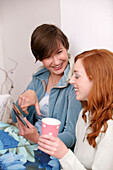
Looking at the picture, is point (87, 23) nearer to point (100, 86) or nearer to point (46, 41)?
point (46, 41)

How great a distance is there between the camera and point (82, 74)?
899 mm

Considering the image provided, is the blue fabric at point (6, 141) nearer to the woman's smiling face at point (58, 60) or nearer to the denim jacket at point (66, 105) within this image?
the denim jacket at point (66, 105)

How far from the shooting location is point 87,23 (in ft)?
4.92

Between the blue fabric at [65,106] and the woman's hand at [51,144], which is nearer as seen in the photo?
the woman's hand at [51,144]

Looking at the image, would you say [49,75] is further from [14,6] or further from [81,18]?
[14,6]

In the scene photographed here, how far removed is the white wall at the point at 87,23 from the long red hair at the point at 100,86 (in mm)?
532

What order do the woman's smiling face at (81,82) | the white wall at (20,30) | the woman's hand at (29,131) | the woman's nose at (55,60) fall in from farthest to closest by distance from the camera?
the white wall at (20,30) → the woman's nose at (55,60) → the woman's hand at (29,131) → the woman's smiling face at (81,82)

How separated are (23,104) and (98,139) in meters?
0.65

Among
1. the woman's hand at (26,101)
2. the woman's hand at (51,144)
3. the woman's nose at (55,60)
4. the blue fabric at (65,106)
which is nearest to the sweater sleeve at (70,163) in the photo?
the woman's hand at (51,144)

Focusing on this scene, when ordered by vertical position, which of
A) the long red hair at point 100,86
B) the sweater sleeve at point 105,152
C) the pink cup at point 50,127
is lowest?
the sweater sleeve at point 105,152

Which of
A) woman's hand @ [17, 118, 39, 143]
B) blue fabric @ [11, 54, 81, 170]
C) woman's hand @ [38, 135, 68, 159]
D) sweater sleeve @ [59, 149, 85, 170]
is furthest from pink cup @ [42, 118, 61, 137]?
blue fabric @ [11, 54, 81, 170]

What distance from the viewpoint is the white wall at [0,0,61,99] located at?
6.98 ft

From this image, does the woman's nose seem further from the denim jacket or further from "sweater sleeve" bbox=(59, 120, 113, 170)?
"sweater sleeve" bbox=(59, 120, 113, 170)

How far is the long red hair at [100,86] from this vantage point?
0.85m
